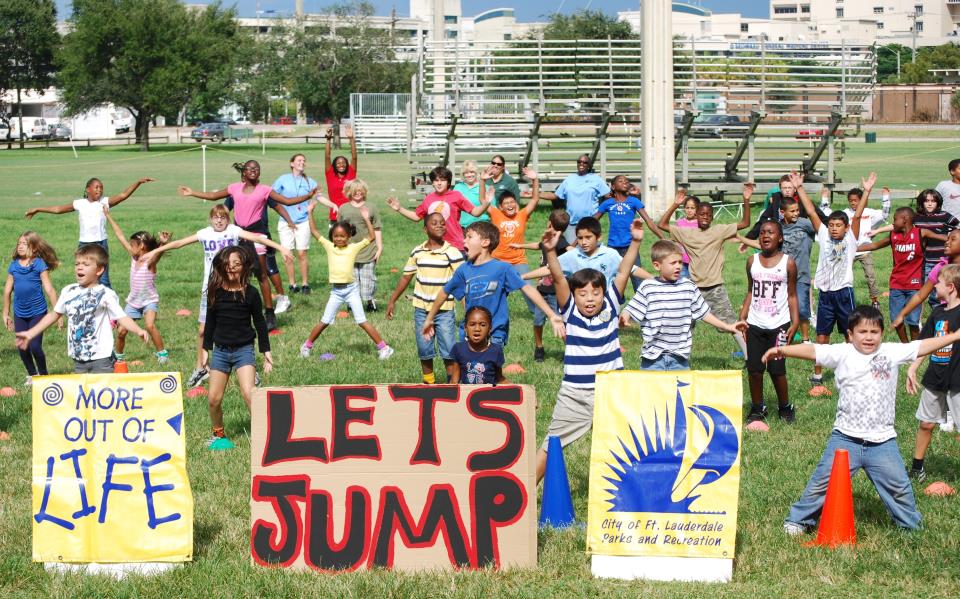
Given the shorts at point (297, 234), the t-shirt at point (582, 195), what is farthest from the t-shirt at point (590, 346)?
the shorts at point (297, 234)

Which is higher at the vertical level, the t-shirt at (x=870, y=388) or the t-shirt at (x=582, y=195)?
→ the t-shirt at (x=582, y=195)

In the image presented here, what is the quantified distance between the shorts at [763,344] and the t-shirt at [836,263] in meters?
2.14

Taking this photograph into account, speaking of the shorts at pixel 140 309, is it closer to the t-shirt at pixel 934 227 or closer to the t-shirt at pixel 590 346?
the t-shirt at pixel 590 346

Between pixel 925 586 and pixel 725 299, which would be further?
pixel 725 299

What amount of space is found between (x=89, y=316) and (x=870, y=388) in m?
5.92

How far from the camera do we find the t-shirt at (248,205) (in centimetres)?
1522

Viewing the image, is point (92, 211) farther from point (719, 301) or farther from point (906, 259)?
point (906, 259)

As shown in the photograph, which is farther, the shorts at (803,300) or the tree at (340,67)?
the tree at (340,67)

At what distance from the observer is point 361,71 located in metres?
89.3

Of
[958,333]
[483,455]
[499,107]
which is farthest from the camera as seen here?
[499,107]

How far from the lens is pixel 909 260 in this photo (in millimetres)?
13023

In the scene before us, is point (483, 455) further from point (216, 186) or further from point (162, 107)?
point (162, 107)

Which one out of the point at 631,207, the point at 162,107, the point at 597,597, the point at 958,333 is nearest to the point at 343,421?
the point at 597,597

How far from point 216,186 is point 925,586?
3289cm
